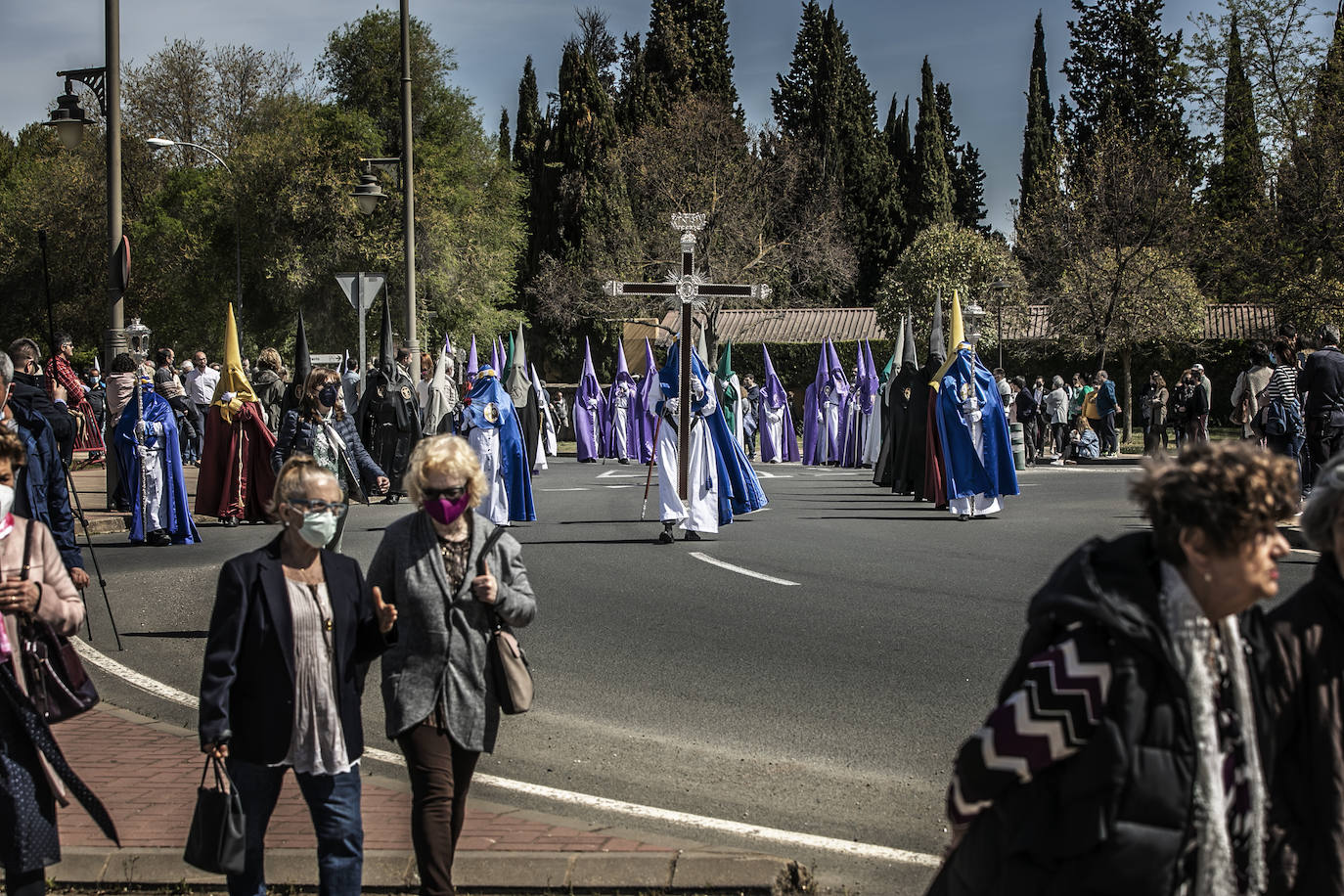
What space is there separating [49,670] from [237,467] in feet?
38.4

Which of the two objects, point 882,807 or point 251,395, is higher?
point 251,395

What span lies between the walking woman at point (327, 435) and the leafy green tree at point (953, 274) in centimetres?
3817

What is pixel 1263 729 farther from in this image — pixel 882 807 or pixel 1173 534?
pixel 882 807

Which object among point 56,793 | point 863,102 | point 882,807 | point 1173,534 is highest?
point 863,102

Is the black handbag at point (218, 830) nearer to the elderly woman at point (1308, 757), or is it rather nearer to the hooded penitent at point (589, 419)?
the elderly woman at point (1308, 757)

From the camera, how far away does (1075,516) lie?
16609mm

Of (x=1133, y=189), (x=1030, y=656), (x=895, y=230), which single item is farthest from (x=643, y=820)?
(x=895, y=230)

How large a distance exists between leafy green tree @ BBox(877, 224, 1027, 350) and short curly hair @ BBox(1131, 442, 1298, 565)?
43.3 m

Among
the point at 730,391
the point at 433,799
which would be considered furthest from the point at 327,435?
the point at 730,391

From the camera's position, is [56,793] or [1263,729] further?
[56,793]

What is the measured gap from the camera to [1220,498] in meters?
2.46

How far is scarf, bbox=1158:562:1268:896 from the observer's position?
7.90ft

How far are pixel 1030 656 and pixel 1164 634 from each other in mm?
233

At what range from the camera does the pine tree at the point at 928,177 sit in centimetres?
6347
